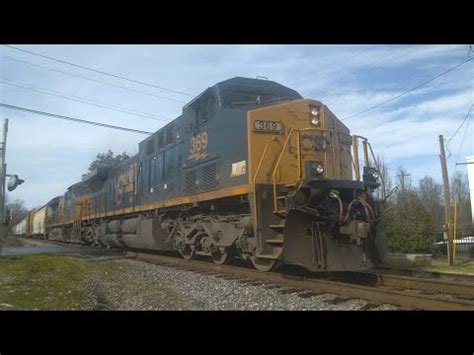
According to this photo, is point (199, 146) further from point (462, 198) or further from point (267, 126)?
point (462, 198)

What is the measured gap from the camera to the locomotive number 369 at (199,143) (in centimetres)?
1086

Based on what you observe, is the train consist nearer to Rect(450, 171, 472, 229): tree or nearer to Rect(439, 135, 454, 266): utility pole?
Rect(439, 135, 454, 266): utility pole

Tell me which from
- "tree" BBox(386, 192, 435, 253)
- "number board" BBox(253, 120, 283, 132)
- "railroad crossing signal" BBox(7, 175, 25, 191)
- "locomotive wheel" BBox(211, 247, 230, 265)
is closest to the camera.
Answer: "number board" BBox(253, 120, 283, 132)

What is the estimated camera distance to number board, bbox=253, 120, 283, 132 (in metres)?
8.96

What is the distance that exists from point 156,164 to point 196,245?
3.97 metres

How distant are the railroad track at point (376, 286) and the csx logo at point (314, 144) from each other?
253 centimetres

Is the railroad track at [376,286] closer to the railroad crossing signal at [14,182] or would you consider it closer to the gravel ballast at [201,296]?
the gravel ballast at [201,296]

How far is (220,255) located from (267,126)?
11.6ft

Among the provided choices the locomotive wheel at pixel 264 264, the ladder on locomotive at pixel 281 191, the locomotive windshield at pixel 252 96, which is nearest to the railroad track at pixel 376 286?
the locomotive wheel at pixel 264 264

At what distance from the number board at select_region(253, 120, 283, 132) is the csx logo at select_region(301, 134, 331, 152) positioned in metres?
0.53

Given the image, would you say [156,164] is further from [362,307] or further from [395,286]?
[362,307]

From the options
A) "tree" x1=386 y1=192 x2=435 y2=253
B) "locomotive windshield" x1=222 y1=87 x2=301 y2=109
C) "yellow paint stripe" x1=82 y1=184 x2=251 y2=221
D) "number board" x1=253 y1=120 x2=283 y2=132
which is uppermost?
"locomotive windshield" x1=222 y1=87 x2=301 y2=109

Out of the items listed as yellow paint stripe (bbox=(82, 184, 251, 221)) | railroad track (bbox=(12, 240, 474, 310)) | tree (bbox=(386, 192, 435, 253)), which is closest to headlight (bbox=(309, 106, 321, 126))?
yellow paint stripe (bbox=(82, 184, 251, 221))
